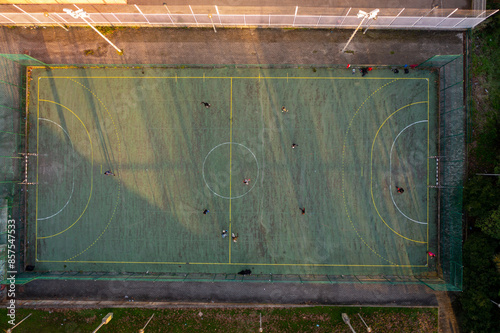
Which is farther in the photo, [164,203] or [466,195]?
[164,203]

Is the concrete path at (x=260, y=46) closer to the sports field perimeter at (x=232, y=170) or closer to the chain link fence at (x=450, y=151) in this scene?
the sports field perimeter at (x=232, y=170)

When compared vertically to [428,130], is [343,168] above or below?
below

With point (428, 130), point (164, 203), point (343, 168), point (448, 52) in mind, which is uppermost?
point (448, 52)

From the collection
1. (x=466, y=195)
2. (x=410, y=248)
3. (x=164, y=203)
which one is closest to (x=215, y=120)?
(x=164, y=203)

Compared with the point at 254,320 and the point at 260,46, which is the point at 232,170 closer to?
the point at 260,46

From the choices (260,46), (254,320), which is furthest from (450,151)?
(254,320)

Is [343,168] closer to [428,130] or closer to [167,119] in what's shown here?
[428,130]
